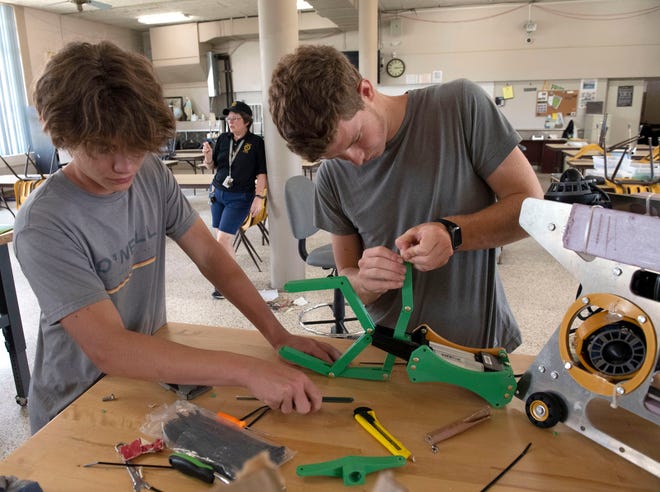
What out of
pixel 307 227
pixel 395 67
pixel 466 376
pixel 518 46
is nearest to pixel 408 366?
pixel 466 376

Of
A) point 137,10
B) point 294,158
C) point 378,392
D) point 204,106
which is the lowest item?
point 378,392

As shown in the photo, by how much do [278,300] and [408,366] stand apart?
9.10 ft

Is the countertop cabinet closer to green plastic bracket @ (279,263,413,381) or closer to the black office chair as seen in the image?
the black office chair

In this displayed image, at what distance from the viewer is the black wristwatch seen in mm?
1016

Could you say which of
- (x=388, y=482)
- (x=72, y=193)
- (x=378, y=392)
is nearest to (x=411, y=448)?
(x=378, y=392)

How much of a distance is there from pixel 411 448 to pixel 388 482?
1.87ft

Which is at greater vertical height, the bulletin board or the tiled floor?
the bulletin board

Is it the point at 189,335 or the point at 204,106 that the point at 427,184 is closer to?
the point at 189,335

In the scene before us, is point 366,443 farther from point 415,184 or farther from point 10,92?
point 10,92

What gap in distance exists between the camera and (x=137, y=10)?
828 cm

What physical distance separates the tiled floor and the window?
179 inches

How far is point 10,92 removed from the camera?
7.53 meters

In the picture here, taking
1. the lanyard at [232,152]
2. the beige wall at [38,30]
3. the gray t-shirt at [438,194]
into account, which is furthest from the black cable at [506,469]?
the beige wall at [38,30]

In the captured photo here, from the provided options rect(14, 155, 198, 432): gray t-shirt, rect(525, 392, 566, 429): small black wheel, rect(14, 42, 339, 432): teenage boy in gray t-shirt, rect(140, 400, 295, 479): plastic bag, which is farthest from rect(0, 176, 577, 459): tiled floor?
rect(525, 392, 566, 429): small black wheel
